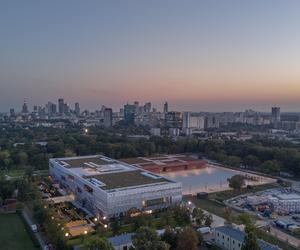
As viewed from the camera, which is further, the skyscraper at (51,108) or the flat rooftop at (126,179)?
the skyscraper at (51,108)

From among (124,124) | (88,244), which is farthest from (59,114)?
(88,244)

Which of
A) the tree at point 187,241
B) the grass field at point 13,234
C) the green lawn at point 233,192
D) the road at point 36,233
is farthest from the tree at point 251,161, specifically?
the grass field at point 13,234

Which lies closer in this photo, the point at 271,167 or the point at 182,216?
the point at 182,216

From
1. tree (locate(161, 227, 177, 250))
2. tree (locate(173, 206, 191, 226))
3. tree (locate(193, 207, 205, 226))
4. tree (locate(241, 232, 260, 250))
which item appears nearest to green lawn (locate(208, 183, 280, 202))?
tree (locate(193, 207, 205, 226))

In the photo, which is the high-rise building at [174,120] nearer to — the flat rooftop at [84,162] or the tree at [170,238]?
the flat rooftop at [84,162]

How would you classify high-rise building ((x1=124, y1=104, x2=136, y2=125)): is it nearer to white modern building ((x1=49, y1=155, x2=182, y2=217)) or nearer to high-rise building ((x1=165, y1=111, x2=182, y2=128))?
high-rise building ((x1=165, y1=111, x2=182, y2=128))

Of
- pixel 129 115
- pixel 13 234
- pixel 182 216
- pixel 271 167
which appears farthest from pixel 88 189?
pixel 129 115

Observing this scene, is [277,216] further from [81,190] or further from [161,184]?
[81,190]

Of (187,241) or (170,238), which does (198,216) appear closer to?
(170,238)
